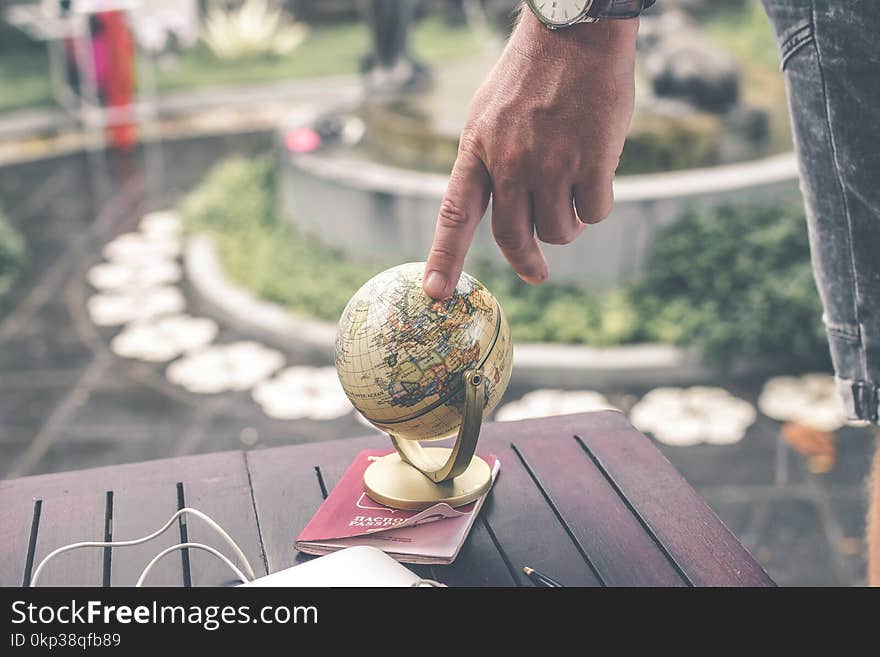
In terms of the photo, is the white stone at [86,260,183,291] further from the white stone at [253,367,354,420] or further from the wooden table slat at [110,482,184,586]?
the wooden table slat at [110,482,184,586]

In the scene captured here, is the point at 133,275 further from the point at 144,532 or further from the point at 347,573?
the point at 347,573

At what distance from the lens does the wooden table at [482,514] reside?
1.53m

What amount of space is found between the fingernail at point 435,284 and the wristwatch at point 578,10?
0.38 meters

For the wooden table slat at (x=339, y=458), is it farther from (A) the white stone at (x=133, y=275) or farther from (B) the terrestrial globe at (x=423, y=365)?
(A) the white stone at (x=133, y=275)

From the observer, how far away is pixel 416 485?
171cm

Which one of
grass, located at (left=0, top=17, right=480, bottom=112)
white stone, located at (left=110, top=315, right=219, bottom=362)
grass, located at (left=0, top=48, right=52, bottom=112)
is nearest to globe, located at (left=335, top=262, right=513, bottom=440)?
white stone, located at (left=110, top=315, right=219, bottom=362)

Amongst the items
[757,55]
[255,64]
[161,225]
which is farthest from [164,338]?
→ [255,64]

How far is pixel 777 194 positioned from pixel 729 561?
3.11 metres

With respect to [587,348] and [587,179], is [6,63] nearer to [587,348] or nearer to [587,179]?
[587,348]

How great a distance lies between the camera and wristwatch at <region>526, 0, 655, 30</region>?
132cm

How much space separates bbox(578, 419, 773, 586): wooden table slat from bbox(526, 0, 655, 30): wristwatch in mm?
769

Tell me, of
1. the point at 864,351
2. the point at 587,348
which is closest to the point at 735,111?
the point at 587,348

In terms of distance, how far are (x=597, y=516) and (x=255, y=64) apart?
9072mm
